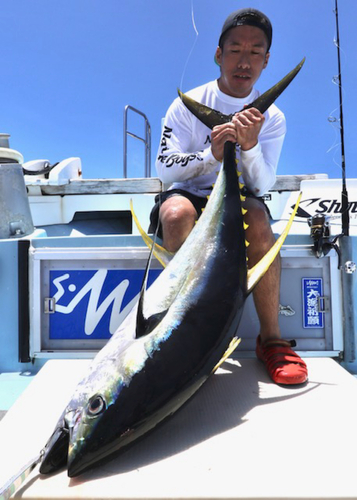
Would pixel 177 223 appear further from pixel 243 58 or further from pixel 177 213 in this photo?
pixel 243 58

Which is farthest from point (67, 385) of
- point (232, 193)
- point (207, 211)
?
point (232, 193)

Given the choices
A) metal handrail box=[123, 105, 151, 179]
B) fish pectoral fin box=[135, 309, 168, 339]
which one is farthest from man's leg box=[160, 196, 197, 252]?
metal handrail box=[123, 105, 151, 179]

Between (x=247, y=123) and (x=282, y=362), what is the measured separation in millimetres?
900

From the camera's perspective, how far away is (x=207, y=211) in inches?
55.2

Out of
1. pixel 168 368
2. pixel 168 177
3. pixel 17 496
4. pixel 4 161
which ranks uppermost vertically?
pixel 4 161

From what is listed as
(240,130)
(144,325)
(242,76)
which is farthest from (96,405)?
(242,76)

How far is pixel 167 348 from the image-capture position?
1.04 meters

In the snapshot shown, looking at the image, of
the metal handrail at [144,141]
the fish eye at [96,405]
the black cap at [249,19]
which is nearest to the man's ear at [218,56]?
the black cap at [249,19]

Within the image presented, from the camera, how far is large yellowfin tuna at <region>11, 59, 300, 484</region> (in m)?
0.91

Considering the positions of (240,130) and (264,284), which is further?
(264,284)

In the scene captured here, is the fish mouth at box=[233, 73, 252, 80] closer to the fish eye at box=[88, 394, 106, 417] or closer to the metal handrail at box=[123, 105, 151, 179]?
the fish eye at box=[88, 394, 106, 417]

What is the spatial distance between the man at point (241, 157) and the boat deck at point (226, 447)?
0.17m

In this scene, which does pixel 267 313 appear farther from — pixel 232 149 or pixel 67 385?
pixel 67 385

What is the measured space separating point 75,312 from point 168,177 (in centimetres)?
77
